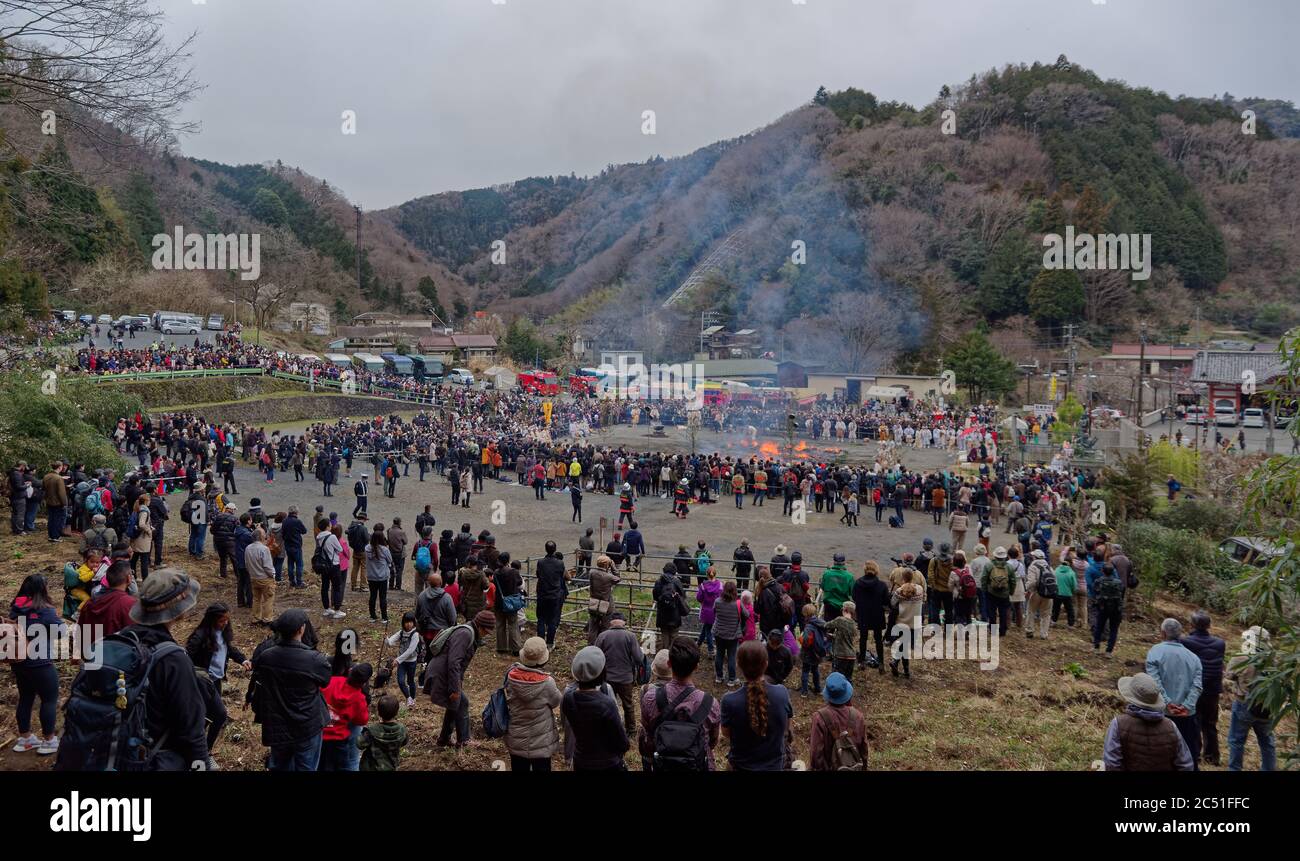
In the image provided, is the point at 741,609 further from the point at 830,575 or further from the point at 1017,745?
the point at 1017,745

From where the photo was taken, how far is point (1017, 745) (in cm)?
788

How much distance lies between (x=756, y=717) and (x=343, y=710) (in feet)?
9.11

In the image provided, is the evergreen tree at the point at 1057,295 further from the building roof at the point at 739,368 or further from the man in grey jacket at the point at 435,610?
the man in grey jacket at the point at 435,610

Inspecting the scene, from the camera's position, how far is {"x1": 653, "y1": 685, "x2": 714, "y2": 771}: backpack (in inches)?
169

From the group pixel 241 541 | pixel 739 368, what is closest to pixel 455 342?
pixel 739 368

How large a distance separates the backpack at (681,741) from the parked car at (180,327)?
53.3 m

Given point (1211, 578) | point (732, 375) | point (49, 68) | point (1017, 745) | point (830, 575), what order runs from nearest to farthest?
A: 1. point (1017, 745)
2. point (49, 68)
3. point (830, 575)
4. point (1211, 578)
5. point (732, 375)

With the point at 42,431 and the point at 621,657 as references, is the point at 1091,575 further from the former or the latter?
the point at 42,431

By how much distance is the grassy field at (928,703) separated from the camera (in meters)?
7.16

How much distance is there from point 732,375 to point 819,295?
2105 centimetres

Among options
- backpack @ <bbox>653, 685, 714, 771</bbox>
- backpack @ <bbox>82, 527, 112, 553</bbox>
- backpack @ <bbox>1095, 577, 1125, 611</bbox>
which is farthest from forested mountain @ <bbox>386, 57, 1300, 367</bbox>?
backpack @ <bbox>653, 685, 714, 771</bbox>

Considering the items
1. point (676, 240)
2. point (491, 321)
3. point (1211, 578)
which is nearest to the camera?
point (1211, 578)

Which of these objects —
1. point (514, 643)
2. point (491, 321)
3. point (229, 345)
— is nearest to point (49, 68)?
point (514, 643)
